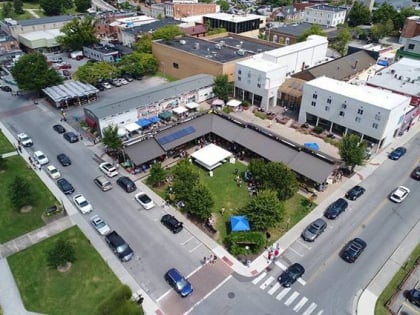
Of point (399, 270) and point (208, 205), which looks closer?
point (399, 270)

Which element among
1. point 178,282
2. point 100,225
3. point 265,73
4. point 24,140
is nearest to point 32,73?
point 24,140

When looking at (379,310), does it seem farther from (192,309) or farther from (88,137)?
(88,137)

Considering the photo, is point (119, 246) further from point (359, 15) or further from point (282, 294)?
point (359, 15)

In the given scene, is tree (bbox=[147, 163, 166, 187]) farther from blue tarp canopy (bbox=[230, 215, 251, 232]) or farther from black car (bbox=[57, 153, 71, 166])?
black car (bbox=[57, 153, 71, 166])

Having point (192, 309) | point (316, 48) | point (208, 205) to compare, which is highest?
point (316, 48)

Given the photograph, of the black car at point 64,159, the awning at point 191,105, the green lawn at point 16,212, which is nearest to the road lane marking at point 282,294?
the green lawn at point 16,212

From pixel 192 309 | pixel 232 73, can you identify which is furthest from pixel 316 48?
pixel 192 309
